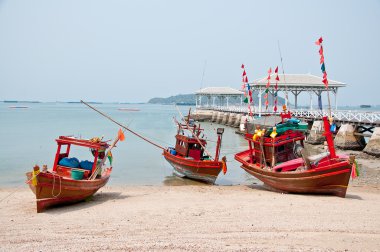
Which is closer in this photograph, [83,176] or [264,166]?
[83,176]

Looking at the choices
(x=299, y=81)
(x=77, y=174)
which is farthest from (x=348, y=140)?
(x=77, y=174)

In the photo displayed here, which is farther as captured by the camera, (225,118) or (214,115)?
(214,115)

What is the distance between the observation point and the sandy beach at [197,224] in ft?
25.6

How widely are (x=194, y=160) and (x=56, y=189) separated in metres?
8.06

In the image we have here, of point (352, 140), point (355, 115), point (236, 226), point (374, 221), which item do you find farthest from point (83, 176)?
point (355, 115)

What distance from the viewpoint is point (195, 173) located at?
18359mm

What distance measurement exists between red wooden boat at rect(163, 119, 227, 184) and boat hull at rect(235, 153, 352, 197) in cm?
347

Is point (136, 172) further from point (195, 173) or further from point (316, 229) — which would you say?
point (316, 229)

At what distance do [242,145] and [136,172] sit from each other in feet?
49.1

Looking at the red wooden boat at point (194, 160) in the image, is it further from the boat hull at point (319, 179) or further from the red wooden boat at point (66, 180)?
the red wooden boat at point (66, 180)

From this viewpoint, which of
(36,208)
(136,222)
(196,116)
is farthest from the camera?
(196,116)

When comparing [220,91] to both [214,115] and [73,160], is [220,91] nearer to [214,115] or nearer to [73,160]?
[214,115]

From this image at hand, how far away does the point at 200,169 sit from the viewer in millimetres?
17953

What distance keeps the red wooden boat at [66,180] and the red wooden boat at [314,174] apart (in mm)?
6450
